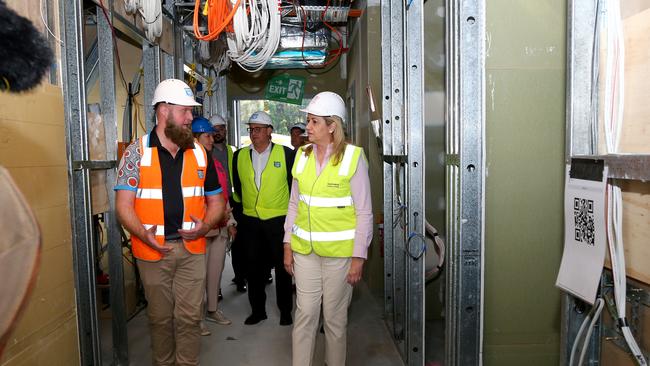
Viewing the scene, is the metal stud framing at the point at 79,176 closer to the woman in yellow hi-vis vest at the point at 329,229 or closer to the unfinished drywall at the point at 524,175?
the woman in yellow hi-vis vest at the point at 329,229

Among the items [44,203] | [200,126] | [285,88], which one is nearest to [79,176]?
[44,203]

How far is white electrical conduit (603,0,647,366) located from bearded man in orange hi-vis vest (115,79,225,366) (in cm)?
190

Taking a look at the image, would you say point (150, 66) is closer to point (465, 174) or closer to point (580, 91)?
point (465, 174)

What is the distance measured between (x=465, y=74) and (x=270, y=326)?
266 centimetres

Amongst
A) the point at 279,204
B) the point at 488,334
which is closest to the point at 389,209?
the point at 279,204

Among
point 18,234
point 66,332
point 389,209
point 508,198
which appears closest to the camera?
point 18,234

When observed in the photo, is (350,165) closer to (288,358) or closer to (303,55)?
(288,358)

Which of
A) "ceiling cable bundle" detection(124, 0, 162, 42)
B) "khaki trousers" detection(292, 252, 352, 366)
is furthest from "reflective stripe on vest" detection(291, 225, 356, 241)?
"ceiling cable bundle" detection(124, 0, 162, 42)

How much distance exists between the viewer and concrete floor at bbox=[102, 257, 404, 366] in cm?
304

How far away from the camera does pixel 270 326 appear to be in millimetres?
3637

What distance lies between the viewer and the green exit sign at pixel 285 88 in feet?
23.0

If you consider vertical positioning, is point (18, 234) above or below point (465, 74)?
below

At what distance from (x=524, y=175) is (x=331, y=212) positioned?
912mm

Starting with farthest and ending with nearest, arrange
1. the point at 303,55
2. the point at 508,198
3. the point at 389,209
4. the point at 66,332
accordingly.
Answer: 1. the point at 303,55
2. the point at 389,209
3. the point at 66,332
4. the point at 508,198
